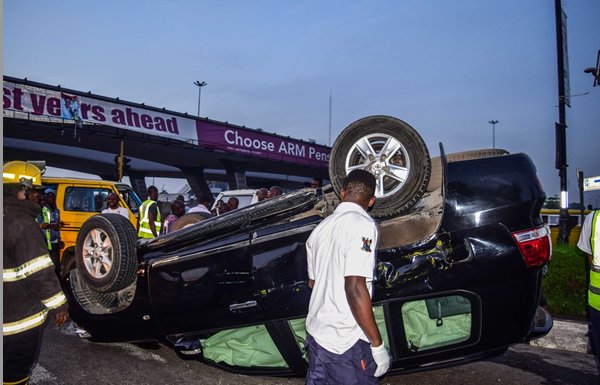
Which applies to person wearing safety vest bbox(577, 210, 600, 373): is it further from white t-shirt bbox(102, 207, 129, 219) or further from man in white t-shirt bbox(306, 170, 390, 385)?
white t-shirt bbox(102, 207, 129, 219)

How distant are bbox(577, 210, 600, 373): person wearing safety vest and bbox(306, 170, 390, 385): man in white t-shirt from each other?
1914 mm

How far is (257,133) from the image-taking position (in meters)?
26.8

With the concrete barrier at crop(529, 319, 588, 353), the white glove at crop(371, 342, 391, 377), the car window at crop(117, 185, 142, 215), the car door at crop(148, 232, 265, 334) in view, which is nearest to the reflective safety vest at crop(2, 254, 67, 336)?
the car door at crop(148, 232, 265, 334)

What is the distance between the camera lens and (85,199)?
28.9 ft

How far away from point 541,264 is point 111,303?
3.51 m

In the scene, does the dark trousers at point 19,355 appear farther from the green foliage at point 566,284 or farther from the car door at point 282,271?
the green foliage at point 566,284

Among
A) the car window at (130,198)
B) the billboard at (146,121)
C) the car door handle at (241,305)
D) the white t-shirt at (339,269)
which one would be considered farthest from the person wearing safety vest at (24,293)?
the billboard at (146,121)

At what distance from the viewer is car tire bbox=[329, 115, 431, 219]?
140 inches

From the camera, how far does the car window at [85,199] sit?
8.63 m

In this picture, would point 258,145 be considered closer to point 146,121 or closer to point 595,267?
point 146,121

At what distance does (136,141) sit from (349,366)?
20.9 metres

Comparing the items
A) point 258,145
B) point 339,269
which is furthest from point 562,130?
point 258,145

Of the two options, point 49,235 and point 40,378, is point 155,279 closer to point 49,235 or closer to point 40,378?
point 40,378

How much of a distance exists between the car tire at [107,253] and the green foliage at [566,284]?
4.95 meters
